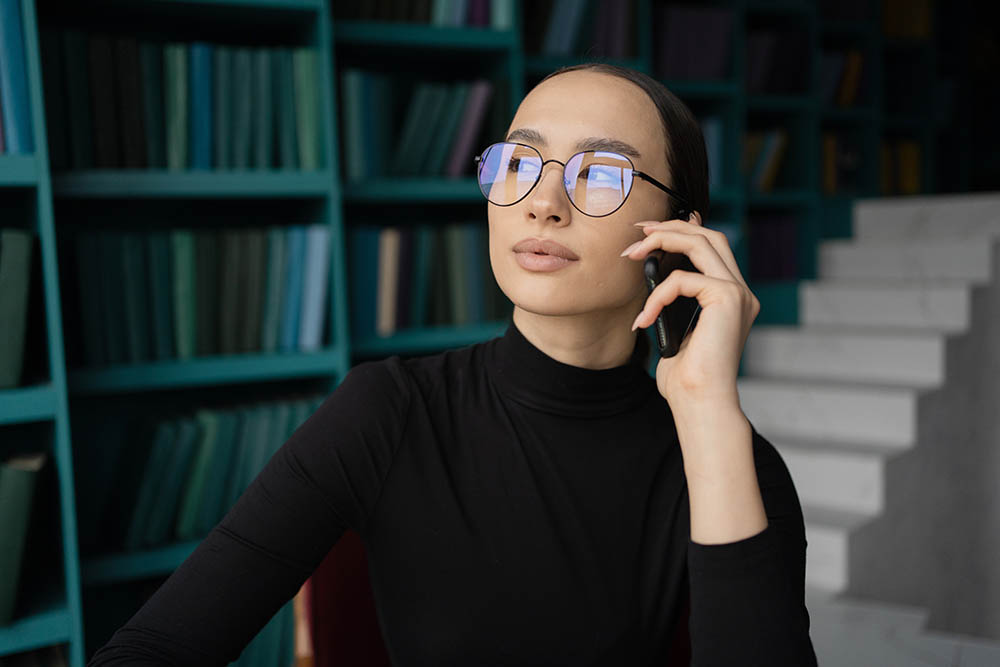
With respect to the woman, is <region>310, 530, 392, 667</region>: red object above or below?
below

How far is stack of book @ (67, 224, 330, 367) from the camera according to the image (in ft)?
6.72

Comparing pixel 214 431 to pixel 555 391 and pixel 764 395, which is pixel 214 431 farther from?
pixel 764 395

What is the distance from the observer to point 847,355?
3551 mm

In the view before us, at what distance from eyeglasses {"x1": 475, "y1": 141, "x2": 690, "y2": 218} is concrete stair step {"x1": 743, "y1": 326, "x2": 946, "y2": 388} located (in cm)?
275

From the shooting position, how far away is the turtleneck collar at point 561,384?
107 cm

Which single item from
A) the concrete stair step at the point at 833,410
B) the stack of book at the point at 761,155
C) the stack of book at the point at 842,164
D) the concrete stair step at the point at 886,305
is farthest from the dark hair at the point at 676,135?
the stack of book at the point at 842,164

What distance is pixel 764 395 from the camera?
11.5ft

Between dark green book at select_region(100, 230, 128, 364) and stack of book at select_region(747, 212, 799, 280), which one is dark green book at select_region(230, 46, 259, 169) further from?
stack of book at select_region(747, 212, 799, 280)

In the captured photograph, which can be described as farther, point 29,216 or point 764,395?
point 764,395

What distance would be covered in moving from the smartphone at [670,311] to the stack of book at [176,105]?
152 centimetres

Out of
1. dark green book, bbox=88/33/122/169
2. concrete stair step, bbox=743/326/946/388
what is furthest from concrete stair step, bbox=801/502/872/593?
dark green book, bbox=88/33/122/169

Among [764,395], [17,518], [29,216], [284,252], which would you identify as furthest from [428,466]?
[764,395]

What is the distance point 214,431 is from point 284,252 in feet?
1.66

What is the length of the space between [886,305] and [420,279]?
2229 mm
